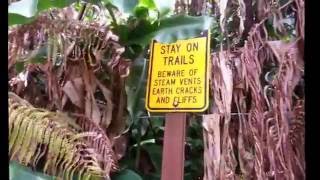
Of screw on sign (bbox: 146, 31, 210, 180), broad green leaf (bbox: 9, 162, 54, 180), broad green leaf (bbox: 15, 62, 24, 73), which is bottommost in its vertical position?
broad green leaf (bbox: 9, 162, 54, 180)

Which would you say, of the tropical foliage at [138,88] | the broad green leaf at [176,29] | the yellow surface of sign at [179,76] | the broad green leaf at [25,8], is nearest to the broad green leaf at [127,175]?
the tropical foliage at [138,88]

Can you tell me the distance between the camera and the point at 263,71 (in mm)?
762

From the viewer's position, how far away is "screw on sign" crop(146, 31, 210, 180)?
82cm

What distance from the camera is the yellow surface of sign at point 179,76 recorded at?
816mm

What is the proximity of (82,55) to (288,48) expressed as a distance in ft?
1.38

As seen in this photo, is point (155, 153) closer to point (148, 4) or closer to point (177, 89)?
point (177, 89)

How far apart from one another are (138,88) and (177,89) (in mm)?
86

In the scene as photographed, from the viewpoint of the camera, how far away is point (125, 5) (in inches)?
35.6

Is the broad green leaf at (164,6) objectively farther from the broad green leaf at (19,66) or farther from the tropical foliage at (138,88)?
the broad green leaf at (19,66)

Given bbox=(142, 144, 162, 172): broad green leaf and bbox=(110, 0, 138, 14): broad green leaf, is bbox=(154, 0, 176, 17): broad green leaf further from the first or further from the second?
bbox=(142, 144, 162, 172): broad green leaf

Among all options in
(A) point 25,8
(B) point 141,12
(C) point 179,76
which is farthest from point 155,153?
(A) point 25,8

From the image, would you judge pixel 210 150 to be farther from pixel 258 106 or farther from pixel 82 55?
pixel 82 55

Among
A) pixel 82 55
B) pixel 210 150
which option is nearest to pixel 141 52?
pixel 82 55

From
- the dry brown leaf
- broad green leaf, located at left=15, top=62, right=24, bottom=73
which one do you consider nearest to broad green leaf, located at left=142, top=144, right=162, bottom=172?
the dry brown leaf
